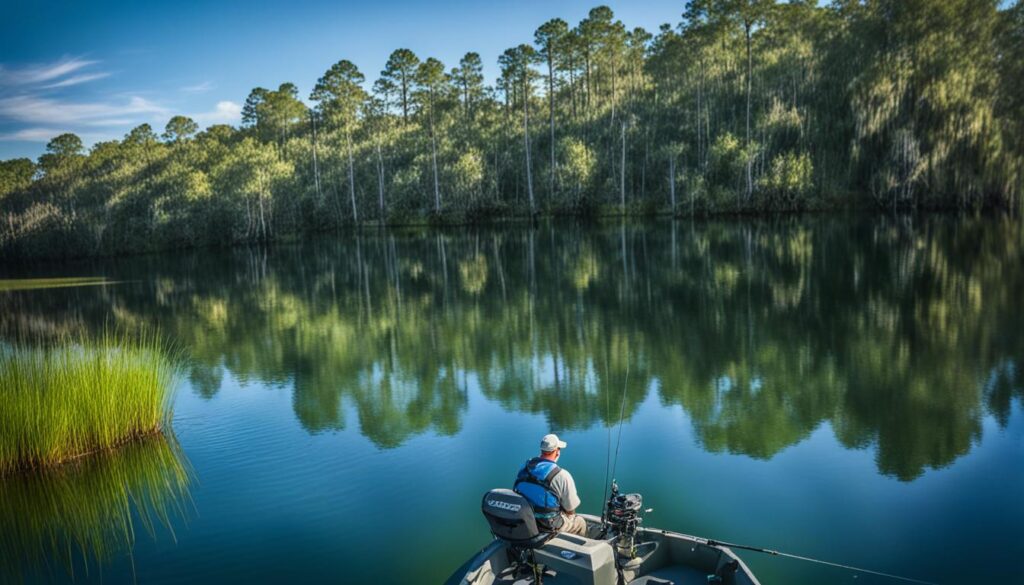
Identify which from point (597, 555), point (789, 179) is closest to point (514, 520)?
point (597, 555)

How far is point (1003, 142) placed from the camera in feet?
166

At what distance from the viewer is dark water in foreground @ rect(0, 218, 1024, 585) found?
9992 mm

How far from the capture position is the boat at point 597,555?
699 cm

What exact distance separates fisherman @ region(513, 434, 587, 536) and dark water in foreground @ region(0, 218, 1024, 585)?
2.65 m

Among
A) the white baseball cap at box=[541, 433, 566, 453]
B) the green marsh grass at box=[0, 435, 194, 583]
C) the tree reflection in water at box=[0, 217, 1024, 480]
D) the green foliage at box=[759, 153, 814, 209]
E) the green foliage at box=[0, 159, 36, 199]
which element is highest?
the green foliage at box=[0, 159, 36, 199]

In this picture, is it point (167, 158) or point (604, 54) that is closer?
point (604, 54)

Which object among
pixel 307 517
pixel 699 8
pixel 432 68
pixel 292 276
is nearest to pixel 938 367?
pixel 307 517

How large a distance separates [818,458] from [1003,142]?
5022 cm

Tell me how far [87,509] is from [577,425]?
28.8ft

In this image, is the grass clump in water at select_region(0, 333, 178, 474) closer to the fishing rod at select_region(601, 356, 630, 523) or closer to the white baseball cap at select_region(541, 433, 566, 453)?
the fishing rod at select_region(601, 356, 630, 523)

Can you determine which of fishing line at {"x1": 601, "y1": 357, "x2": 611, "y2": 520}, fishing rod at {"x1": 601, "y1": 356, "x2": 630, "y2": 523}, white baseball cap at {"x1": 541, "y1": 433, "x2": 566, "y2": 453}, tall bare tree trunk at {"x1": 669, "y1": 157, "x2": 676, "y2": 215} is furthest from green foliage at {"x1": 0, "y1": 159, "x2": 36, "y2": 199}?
white baseball cap at {"x1": 541, "y1": 433, "x2": 566, "y2": 453}

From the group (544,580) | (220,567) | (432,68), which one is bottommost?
(220,567)

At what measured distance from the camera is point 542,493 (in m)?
7.34

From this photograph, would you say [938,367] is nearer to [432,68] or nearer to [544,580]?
[544,580]
